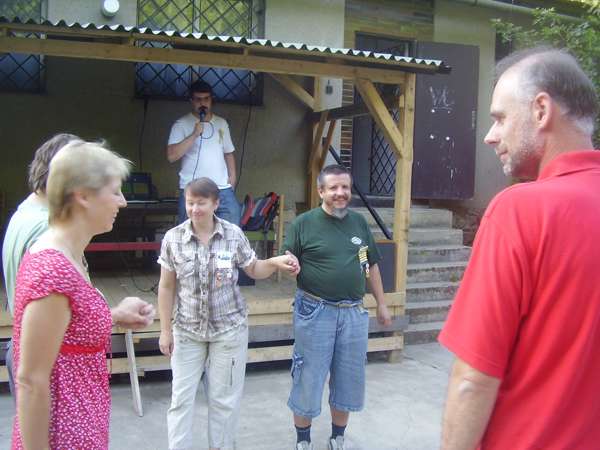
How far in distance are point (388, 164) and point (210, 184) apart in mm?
6131

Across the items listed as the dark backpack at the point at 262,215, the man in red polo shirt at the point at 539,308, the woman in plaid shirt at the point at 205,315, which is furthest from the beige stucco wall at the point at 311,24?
the man in red polo shirt at the point at 539,308

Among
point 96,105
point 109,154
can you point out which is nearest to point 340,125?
point 96,105

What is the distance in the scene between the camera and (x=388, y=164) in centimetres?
Result: 961

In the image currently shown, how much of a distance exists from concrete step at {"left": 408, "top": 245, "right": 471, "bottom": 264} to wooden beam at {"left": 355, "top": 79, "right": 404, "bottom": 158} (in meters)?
2.16

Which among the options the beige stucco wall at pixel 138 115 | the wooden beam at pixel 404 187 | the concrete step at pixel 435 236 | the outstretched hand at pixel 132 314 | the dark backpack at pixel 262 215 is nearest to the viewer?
the outstretched hand at pixel 132 314

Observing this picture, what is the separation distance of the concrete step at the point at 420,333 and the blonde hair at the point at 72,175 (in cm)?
550

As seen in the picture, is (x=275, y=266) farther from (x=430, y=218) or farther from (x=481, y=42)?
(x=481, y=42)

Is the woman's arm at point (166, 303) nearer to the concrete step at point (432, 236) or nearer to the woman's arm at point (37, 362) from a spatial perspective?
the woman's arm at point (37, 362)

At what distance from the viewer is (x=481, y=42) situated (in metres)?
9.66

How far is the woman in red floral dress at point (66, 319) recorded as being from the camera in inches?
74.0

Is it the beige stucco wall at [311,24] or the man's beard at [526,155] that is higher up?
the beige stucco wall at [311,24]

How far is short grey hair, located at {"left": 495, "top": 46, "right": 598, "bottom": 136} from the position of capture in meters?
1.60

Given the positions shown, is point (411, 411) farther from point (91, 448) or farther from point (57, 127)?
point (57, 127)

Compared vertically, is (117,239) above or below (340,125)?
below
